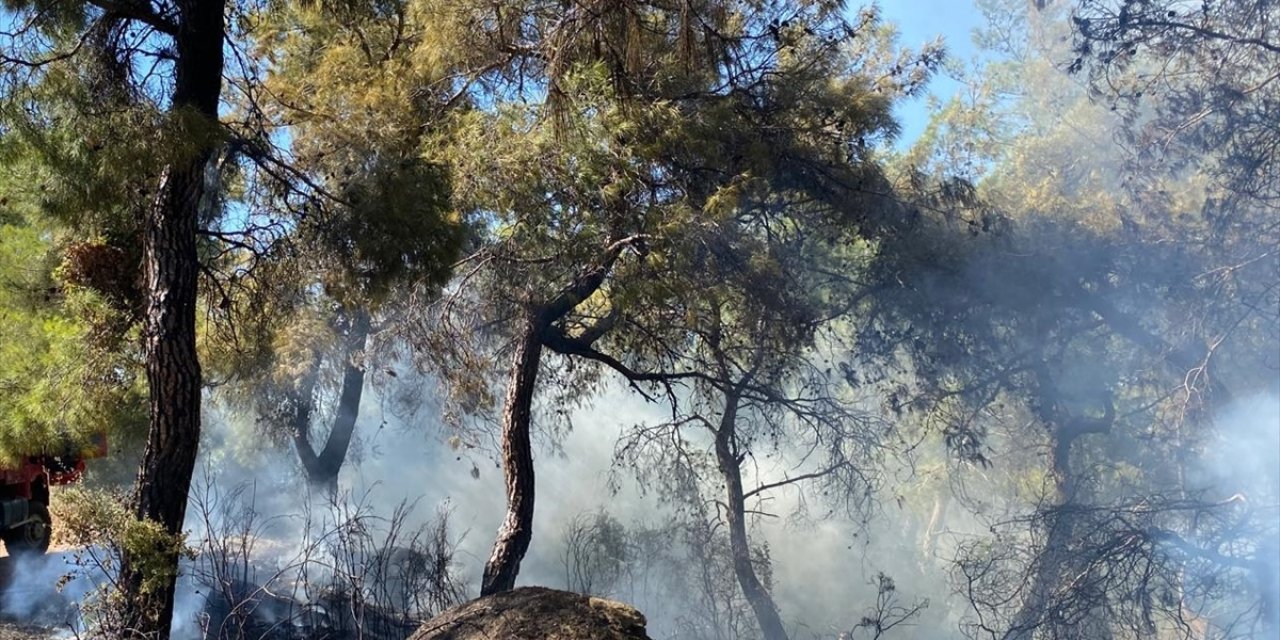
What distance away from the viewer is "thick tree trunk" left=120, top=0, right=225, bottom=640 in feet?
21.5

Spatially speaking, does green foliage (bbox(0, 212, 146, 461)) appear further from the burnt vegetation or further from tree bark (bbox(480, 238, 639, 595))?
tree bark (bbox(480, 238, 639, 595))

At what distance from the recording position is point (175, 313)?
6.62 meters

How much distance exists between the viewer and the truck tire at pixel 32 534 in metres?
13.9

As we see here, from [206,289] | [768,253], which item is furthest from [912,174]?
[206,289]

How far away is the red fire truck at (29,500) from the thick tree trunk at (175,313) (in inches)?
283

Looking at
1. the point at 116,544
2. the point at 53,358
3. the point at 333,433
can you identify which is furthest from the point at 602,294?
the point at 333,433

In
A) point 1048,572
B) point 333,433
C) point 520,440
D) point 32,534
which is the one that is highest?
point 333,433

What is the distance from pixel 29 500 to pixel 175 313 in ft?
30.4

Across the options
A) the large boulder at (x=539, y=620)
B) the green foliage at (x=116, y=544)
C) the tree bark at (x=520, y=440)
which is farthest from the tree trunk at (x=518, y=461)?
the green foliage at (x=116, y=544)

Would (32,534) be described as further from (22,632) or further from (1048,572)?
(1048,572)

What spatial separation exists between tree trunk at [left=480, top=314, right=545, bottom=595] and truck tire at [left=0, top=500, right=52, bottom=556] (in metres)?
7.66

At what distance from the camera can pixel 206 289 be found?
8273mm

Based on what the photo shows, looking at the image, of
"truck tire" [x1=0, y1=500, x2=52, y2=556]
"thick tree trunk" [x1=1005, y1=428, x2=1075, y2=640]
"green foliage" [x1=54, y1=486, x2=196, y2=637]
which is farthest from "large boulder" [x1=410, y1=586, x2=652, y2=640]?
"truck tire" [x1=0, y1=500, x2=52, y2=556]

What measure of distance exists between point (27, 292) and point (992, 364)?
1373 cm
